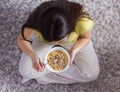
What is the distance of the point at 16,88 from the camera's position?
1222 mm

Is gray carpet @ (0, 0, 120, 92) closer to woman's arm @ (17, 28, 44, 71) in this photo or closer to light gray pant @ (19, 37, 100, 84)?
light gray pant @ (19, 37, 100, 84)

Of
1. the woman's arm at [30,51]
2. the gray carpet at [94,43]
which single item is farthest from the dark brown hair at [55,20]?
the gray carpet at [94,43]

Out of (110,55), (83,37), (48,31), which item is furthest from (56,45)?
(110,55)

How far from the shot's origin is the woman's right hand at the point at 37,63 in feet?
3.44

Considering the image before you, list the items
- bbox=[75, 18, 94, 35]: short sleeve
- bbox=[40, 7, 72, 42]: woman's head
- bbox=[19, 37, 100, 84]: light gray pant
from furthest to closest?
1. bbox=[19, 37, 100, 84]: light gray pant
2. bbox=[75, 18, 94, 35]: short sleeve
3. bbox=[40, 7, 72, 42]: woman's head

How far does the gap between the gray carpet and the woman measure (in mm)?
43

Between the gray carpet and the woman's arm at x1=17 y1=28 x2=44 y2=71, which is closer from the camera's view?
the woman's arm at x1=17 y1=28 x2=44 y2=71

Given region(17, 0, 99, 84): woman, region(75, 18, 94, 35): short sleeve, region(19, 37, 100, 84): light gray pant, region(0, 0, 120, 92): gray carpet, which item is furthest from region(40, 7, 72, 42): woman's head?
region(0, 0, 120, 92): gray carpet

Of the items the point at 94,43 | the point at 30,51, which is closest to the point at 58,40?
the point at 30,51

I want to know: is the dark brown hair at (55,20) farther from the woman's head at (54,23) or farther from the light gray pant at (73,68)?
the light gray pant at (73,68)

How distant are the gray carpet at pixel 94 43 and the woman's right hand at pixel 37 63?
0.18 m

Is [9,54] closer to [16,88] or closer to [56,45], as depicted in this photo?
[16,88]

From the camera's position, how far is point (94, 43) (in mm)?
1300

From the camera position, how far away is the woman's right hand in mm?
1048
